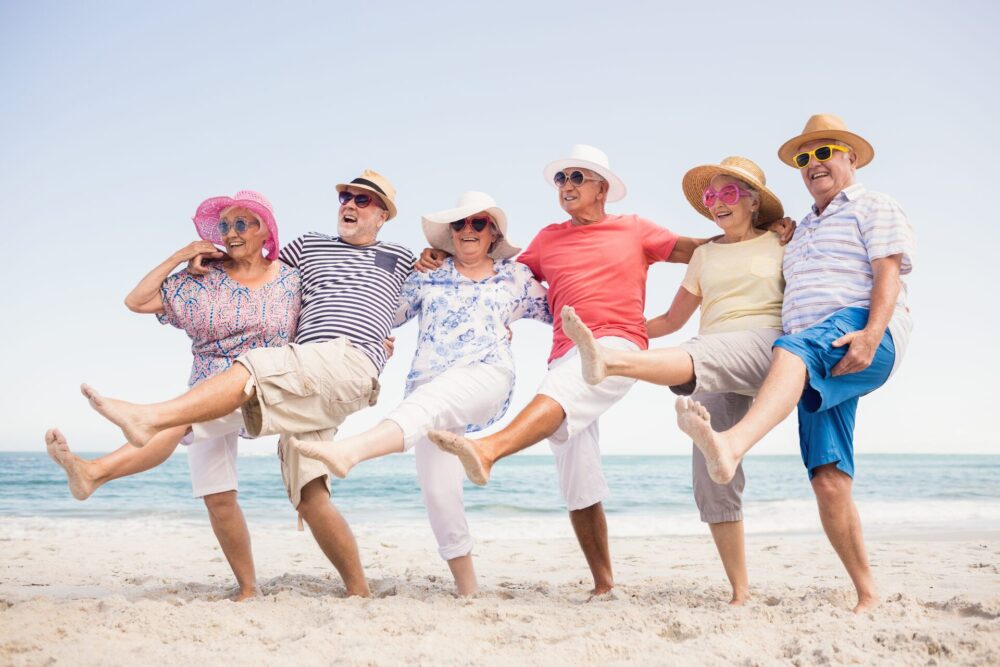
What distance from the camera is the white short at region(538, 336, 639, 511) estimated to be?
4094mm

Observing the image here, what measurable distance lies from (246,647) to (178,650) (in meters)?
0.28

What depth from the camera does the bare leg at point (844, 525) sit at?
3713mm

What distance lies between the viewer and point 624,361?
3613 millimetres

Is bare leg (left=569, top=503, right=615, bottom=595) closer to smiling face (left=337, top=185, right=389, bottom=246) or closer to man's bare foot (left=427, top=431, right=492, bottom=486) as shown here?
man's bare foot (left=427, top=431, right=492, bottom=486)

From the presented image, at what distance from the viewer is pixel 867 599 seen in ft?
12.2

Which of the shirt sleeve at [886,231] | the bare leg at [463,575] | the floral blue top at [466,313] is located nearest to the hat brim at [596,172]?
the floral blue top at [466,313]

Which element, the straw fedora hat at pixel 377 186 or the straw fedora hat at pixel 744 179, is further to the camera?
the straw fedora hat at pixel 377 186

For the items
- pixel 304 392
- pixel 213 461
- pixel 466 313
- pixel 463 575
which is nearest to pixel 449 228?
pixel 466 313

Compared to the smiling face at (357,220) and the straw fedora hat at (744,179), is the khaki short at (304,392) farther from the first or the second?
the straw fedora hat at (744,179)

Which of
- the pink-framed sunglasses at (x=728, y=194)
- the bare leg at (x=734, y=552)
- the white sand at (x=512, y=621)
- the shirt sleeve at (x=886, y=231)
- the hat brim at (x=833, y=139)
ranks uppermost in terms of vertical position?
the hat brim at (x=833, y=139)

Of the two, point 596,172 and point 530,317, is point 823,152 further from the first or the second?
point 530,317

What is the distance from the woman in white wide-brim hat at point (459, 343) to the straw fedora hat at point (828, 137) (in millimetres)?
1605

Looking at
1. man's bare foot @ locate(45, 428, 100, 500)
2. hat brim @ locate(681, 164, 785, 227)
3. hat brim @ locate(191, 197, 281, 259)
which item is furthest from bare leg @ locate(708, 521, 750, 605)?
man's bare foot @ locate(45, 428, 100, 500)

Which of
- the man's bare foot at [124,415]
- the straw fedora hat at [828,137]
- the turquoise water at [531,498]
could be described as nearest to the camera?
the man's bare foot at [124,415]
